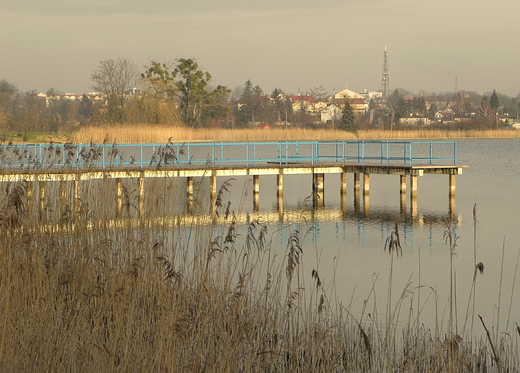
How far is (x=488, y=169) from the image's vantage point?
34.8m

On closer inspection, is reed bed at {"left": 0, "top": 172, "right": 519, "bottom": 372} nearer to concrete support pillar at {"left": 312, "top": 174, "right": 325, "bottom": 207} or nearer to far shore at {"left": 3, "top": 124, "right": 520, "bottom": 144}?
far shore at {"left": 3, "top": 124, "right": 520, "bottom": 144}

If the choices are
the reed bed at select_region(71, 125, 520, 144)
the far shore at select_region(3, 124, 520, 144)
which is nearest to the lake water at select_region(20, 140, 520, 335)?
the far shore at select_region(3, 124, 520, 144)

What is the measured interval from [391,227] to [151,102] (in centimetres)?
3398

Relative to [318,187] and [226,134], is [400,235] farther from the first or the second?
[226,134]

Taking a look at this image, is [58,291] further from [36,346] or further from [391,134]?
[391,134]

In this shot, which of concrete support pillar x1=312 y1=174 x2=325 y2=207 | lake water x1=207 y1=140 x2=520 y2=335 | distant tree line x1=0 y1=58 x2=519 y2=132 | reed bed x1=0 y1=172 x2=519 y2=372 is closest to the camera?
reed bed x1=0 y1=172 x2=519 y2=372

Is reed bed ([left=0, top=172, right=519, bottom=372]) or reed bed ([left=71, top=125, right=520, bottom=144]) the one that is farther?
reed bed ([left=71, top=125, right=520, bottom=144])

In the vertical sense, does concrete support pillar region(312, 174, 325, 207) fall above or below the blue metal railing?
below

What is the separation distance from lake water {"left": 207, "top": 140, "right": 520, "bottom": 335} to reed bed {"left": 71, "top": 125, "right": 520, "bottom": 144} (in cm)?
715

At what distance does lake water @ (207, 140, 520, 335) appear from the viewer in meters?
9.66

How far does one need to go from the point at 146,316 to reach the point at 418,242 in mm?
10807

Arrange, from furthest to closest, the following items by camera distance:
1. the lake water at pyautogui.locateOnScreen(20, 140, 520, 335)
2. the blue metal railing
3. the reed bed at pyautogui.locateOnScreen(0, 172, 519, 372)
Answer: the blue metal railing < the lake water at pyautogui.locateOnScreen(20, 140, 520, 335) < the reed bed at pyautogui.locateOnScreen(0, 172, 519, 372)

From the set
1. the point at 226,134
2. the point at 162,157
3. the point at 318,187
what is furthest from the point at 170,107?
the point at 162,157

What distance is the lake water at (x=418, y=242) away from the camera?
31.7ft
